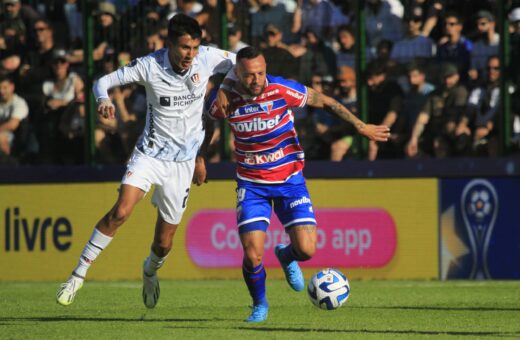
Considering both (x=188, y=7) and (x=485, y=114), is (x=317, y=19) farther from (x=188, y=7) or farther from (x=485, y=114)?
(x=485, y=114)

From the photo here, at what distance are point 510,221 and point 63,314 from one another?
19.4 ft

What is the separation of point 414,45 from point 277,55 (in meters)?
1.71

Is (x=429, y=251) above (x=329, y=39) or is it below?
below

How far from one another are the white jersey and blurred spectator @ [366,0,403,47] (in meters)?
4.36

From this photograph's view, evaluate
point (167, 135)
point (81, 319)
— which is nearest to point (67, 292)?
point (81, 319)

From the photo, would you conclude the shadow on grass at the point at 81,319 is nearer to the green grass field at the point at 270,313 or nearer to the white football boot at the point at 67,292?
the green grass field at the point at 270,313

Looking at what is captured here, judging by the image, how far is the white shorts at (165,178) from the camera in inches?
361

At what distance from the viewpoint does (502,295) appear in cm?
1104

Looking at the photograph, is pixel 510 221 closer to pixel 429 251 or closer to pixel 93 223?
pixel 429 251

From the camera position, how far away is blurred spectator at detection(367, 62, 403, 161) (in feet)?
43.8

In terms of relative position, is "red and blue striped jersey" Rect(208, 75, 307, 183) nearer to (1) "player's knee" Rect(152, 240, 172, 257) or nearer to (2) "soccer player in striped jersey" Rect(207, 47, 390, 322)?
(2) "soccer player in striped jersey" Rect(207, 47, 390, 322)

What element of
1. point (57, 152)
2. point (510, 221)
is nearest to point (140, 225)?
point (57, 152)

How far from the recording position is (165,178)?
370 inches

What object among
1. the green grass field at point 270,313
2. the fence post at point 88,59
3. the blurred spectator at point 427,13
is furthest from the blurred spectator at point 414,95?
the fence post at point 88,59
